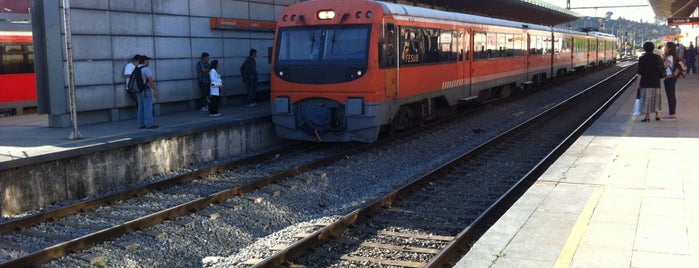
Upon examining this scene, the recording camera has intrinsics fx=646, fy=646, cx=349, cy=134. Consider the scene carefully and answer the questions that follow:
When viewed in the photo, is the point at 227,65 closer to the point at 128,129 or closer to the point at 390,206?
the point at 128,129

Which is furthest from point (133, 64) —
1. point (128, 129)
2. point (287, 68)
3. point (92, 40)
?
point (287, 68)

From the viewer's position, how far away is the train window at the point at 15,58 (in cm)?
1706

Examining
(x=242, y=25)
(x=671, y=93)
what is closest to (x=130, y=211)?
(x=242, y=25)

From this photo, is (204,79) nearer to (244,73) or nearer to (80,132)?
(244,73)

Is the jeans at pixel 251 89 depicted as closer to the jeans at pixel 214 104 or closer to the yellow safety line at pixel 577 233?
the jeans at pixel 214 104

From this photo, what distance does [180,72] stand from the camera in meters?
15.4

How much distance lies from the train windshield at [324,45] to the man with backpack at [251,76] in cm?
322

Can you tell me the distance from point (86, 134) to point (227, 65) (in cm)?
602

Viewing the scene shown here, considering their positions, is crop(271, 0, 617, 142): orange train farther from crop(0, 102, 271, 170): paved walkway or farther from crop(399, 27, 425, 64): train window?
crop(0, 102, 271, 170): paved walkway

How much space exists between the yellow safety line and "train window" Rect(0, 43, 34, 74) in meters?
15.6

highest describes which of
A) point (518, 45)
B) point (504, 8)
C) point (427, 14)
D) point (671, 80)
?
point (504, 8)

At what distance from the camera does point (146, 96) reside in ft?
39.5

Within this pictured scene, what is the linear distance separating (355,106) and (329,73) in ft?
2.78

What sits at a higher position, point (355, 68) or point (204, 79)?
point (355, 68)
